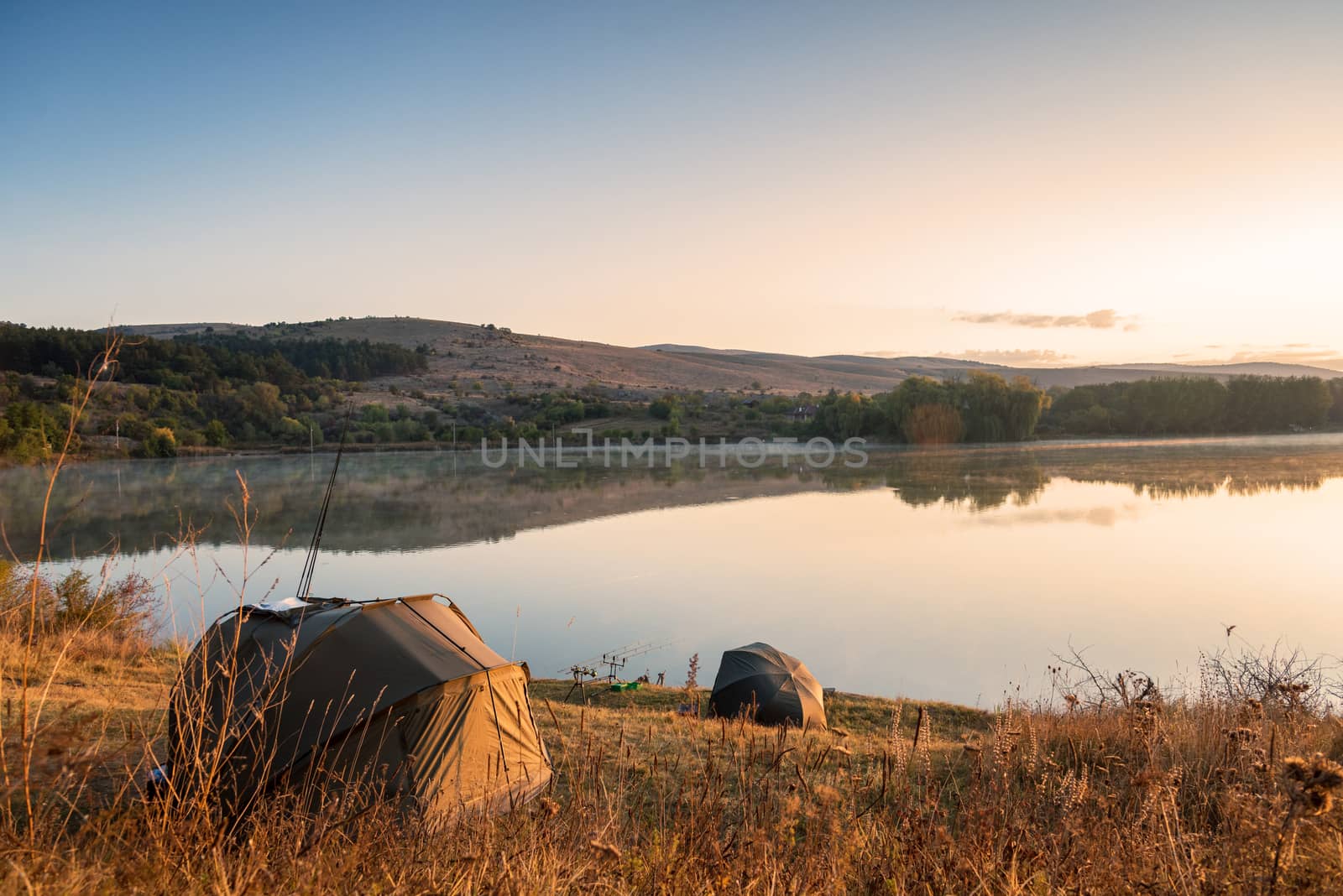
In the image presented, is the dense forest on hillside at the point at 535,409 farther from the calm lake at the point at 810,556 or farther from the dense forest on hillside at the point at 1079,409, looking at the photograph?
the calm lake at the point at 810,556

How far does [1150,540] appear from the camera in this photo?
2572 cm

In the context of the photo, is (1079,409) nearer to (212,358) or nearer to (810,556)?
(810,556)

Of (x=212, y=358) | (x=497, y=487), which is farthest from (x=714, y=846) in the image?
(x=212, y=358)

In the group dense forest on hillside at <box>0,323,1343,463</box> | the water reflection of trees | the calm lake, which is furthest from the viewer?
dense forest on hillside at <box>0,323,1343,463</box>

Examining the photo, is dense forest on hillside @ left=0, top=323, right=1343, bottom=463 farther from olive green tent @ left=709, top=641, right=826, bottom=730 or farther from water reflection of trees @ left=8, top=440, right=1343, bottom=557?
olive green tent @ left=709, top=641, right=826, bottom=730

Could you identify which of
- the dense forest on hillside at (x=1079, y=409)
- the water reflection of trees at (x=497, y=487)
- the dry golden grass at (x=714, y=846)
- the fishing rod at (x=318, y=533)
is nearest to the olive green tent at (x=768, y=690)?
the fishing rod at (x=318, y=533)

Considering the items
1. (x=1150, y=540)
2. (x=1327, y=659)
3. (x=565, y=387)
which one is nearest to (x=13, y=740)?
(x=1327, y=659)

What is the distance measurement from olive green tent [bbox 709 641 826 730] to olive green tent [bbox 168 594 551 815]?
15.7ft

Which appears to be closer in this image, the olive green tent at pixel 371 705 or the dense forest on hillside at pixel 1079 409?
the olive green tent at pixel 371 705

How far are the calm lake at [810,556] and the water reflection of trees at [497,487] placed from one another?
248mm

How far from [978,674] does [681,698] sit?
18.9ft

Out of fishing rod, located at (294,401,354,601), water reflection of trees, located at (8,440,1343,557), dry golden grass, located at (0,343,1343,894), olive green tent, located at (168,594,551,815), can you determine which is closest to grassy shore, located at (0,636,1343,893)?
dry golden grass, located at (0,343,1343,894)
